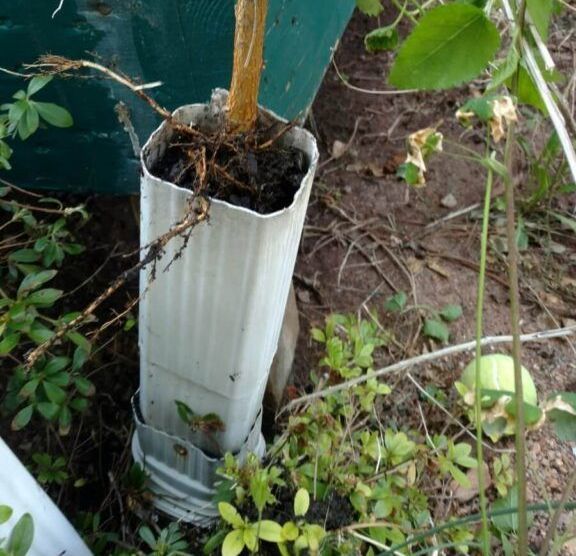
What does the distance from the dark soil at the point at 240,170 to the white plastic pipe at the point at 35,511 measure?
41cm

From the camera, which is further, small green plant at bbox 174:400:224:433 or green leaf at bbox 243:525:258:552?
small green plant at bbox 174:400:224:433

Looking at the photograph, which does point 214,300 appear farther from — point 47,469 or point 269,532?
point 47,469

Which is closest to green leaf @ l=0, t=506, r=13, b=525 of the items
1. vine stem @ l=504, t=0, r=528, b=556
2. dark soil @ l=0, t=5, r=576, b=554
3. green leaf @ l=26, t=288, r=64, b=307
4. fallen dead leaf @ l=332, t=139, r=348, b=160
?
green leaf @ l=26, t=288, r=64, b=307

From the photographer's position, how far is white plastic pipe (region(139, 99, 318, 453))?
77cm

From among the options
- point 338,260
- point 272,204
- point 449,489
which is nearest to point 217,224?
point 272,204

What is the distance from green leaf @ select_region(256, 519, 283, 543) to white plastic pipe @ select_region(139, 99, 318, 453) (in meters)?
0.20

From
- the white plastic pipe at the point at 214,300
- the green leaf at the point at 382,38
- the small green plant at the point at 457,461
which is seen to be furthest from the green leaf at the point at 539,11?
the small green plant at the point at 457,461

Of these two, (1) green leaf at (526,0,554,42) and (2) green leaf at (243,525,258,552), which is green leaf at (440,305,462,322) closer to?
(2) green leaf at (243,525,258,552)

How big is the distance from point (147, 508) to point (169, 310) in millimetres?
600

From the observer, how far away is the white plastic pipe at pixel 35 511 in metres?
0.80

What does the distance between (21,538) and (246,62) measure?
0.68 meters

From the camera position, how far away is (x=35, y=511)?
0.89 meters

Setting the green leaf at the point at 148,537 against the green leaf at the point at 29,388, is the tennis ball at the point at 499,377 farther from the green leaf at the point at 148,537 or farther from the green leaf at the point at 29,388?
the green leaf at the point at 29,388

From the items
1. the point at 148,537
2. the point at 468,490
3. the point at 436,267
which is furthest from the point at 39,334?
the point at 436,267
